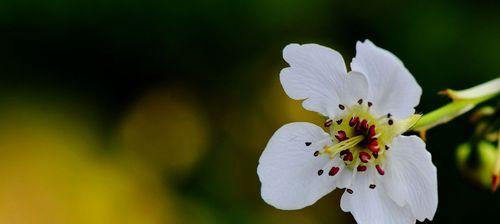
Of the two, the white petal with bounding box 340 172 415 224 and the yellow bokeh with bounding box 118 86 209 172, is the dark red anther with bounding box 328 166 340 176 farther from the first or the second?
the yellow bokeh with bounding box 118 86 209 172

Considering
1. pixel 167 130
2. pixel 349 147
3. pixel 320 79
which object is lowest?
pixel 167 130

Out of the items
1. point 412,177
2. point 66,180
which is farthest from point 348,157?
point 66,180

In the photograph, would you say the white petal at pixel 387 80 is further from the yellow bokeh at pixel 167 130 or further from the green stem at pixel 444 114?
the yellow bokeh at pixel 167 130

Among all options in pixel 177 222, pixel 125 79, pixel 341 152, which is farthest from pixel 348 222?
pixel 341 152

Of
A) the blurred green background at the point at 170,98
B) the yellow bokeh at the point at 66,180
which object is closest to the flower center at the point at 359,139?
the blurred green background at the point at 170,98

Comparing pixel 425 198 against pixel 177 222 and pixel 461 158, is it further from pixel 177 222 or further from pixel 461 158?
pixel 177 222

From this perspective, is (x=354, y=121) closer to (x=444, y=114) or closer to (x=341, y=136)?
(x=341, y=136)
